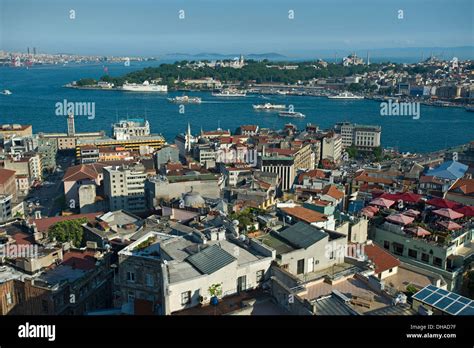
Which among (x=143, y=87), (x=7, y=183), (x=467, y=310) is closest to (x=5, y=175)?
(x=7, y=183)

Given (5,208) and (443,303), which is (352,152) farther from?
(443,303)

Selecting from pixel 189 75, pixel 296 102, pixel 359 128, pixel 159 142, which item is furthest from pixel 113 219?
pixel 189 75

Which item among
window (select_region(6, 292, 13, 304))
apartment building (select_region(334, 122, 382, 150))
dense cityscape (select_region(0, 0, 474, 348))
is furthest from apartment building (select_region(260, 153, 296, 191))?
window (select_region(6, 292, 13, 304))

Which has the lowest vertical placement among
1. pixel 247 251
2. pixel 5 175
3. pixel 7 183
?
pixel 7 183

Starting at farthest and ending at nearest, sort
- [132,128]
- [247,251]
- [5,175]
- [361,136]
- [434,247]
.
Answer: [132,128], [361,136], [5,175], [434,247], [247,251]

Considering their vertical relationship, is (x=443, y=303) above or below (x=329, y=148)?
above

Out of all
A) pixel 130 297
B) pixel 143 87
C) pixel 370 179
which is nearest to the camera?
pixel 130 297

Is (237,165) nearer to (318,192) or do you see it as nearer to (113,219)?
(318,192)
